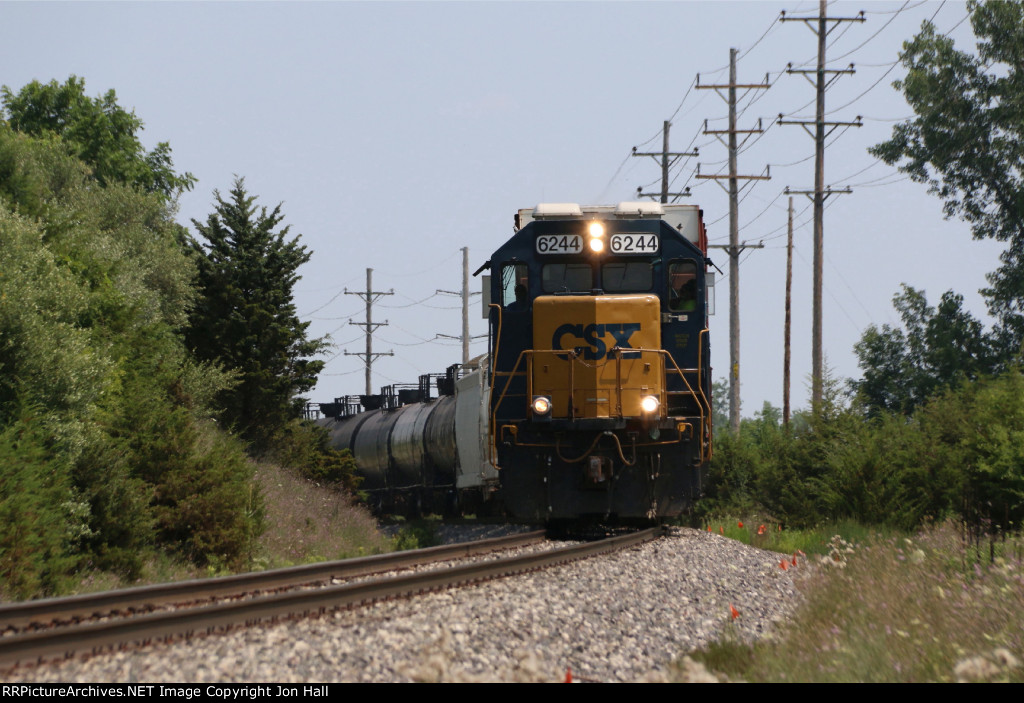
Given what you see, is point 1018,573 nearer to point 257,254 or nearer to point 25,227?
point 25,227

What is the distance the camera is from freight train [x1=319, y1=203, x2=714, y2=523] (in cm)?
1402

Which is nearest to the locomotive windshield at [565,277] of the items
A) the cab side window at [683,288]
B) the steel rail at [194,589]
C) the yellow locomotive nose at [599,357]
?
the yellow locomotive nose at [599,357]

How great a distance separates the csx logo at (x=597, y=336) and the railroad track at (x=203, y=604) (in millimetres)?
3530

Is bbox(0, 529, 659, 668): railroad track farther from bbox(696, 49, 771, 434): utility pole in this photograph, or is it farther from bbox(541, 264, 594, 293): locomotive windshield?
bbox(696, 49, 771, 434): utility pole

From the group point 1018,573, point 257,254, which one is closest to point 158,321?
point 257,254

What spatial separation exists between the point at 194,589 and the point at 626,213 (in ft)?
27.7

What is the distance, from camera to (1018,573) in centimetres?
827

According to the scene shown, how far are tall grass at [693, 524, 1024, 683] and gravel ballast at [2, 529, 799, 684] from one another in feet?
1.54

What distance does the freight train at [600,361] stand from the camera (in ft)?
46.0

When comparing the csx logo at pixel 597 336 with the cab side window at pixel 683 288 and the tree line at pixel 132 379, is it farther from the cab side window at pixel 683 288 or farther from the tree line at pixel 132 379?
the tree line at pixel 132 379

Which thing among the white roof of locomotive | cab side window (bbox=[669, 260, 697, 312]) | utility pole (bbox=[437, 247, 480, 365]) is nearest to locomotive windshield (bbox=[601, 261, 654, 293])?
cab side window (bbox=[669, 260, 697, 312])

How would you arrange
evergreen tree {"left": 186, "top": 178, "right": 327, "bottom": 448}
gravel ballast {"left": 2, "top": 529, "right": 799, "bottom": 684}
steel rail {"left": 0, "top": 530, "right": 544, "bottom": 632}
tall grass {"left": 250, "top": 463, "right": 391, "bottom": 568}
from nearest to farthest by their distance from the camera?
1. gravel ballast {"left": 2, "top": 529, "right": 799, "bottom": 684}
2. steel rail {"left": 0, "top": 530, "right": 544, "bottom": 632}
3. tall grass {"left": 250, "top": 463, "right": 391, "bottom": 568}
4. evergreen tree {"left": 186, "top": 178, "right": 327, "bottom": 448}

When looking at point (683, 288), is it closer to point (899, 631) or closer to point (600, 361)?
point (600, 361)

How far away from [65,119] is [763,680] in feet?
171
